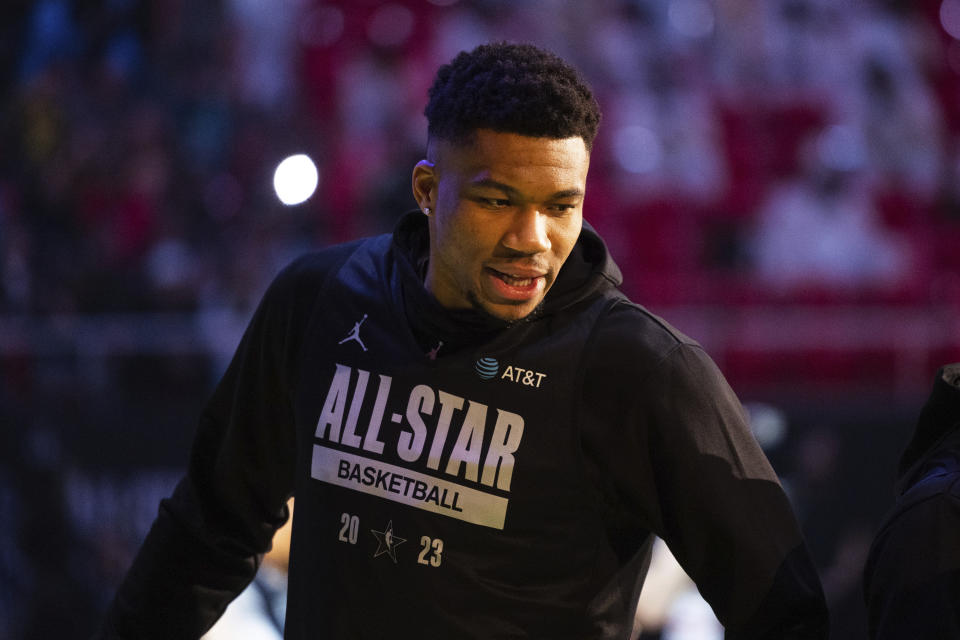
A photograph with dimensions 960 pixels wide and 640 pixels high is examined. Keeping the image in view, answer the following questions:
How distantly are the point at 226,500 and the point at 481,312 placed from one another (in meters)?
0.65

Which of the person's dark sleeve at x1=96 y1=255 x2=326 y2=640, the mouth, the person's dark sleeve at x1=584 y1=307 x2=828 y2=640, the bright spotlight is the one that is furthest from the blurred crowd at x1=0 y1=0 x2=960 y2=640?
the mouth

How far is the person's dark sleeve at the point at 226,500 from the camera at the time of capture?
7.25ft

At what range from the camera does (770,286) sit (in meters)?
6.23

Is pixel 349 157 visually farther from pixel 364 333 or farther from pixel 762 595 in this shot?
pixel 762 595

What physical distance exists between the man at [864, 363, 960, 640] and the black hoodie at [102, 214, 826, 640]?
4.2 inches

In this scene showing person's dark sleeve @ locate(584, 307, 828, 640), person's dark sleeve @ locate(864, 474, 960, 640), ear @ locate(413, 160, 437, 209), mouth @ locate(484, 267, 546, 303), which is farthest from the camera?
ear @ locate(413, 160, 437, 209)

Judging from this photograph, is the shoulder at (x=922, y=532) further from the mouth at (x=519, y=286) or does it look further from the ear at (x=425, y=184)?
the ear at (x=425, y=184)

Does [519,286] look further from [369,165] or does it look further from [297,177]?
[369,165]

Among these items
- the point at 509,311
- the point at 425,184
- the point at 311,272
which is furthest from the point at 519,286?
the point at 311,272

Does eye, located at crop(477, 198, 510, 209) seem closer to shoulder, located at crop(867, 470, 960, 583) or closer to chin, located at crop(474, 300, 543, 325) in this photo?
chin, located at crop(474, 300, 543, 325)

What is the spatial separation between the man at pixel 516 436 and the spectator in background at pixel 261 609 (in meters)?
2.45

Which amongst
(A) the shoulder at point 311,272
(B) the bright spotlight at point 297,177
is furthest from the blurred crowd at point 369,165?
(A) the shoulder at point 311,272

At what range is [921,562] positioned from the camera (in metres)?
1.62

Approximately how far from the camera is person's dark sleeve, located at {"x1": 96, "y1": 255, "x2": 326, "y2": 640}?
7.25 ft
